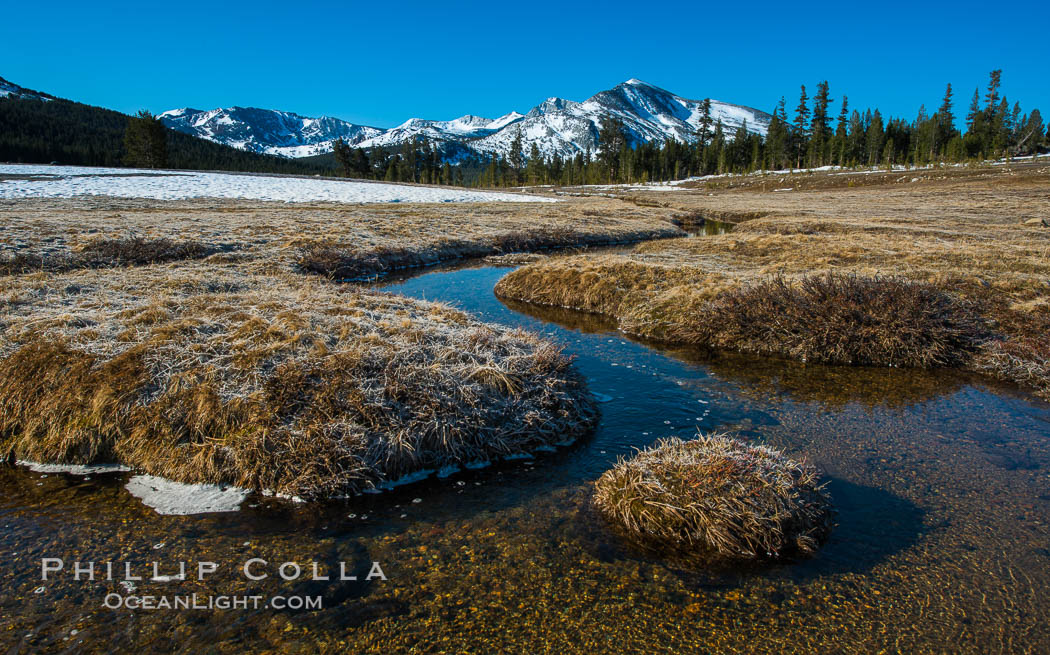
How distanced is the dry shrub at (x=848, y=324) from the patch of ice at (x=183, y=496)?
46.5ft

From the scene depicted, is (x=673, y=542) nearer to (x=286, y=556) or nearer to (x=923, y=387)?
(x=286, y=556)

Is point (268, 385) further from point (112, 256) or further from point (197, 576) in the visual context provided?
point (112, 256)

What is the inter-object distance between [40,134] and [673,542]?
249 m

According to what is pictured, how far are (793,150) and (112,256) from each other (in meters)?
163

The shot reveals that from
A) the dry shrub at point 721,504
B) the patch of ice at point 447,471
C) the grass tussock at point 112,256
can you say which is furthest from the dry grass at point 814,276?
the grass tussock at point 112,256

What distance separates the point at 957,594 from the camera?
6047 millimetres

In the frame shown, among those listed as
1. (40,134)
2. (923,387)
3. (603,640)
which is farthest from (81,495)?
(40,134)

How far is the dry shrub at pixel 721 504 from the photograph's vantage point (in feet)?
22.0

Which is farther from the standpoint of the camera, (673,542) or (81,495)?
(81,495)

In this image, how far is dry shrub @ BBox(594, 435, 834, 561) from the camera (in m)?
6.71

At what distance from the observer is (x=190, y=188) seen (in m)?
67.7

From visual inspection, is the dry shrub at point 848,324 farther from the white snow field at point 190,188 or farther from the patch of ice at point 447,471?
the white snow field at point 190,188

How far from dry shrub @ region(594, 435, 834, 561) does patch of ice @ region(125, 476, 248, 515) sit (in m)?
5.82

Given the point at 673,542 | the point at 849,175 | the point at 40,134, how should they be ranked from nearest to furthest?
the point at 673,542 < the point at 849,175 < the point at 40,134
